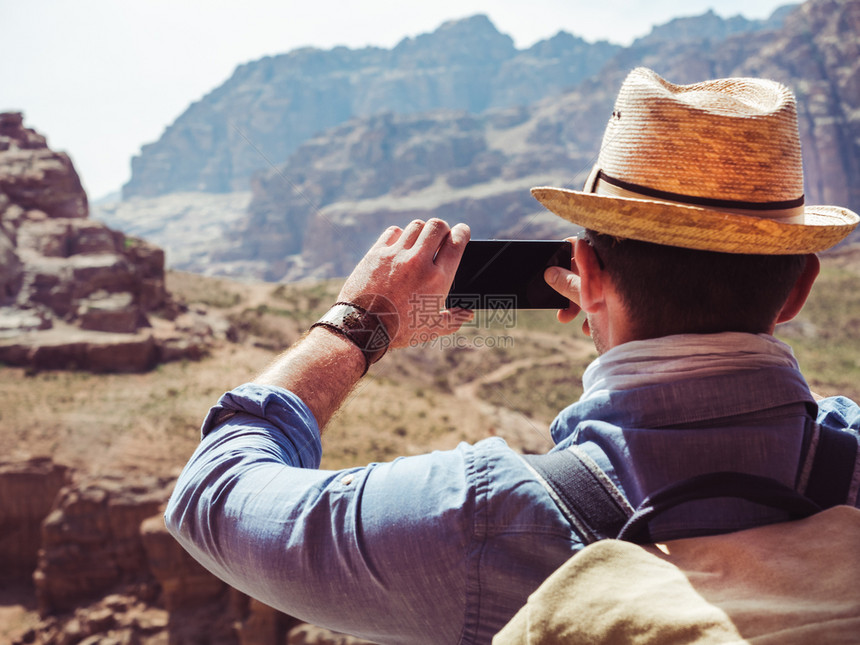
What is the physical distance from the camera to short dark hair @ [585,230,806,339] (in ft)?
3.86

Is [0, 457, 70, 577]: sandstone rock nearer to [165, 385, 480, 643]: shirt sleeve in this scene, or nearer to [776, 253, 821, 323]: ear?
[165, 385, 480, 643]: shirt sleeve

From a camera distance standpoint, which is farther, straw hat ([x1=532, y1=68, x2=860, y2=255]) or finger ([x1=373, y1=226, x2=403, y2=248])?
finger ([x1=373, y1=226, x2=403, y2=248])

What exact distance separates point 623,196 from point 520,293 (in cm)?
59

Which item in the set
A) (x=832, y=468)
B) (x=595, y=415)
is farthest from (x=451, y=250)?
(x=832, y=468)

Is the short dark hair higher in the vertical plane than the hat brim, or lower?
lower

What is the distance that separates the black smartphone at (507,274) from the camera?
68.9 inches

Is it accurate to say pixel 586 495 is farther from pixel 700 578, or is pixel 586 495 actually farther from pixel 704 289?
pixel 704 289

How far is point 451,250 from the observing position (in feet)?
4.73

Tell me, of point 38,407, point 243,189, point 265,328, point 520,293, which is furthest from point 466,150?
point 520,293

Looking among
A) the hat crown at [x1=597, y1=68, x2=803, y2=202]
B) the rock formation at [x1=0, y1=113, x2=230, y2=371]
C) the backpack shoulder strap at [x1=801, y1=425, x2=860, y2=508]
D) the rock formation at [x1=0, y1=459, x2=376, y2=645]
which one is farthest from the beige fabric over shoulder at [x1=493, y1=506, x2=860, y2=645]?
the rock formation at [x1=0, y1=113, x2=230, y2=371]

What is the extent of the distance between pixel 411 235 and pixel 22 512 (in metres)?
15.2

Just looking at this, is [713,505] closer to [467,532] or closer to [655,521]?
[655,521]

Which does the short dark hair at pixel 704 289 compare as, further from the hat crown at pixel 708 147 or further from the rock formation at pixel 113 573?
the rock formation at pixel 113 573

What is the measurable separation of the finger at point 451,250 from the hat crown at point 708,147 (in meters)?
0.37
